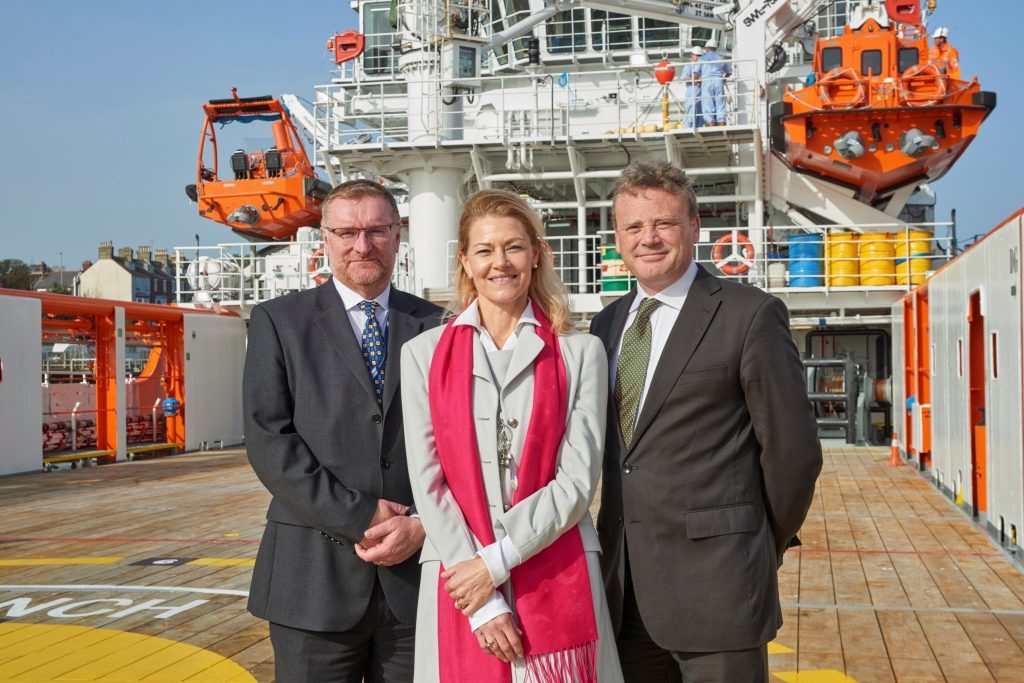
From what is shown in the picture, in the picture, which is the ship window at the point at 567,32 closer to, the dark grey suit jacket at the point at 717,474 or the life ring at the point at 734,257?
the life ring at the point at 734,257

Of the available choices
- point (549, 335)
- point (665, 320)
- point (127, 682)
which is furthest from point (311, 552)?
point (127, 682)

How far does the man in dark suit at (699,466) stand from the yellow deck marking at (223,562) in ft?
16.0

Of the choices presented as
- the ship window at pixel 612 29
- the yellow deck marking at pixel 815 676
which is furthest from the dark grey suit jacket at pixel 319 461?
the ship window at pixel 612 29

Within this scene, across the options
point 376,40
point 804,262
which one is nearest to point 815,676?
point 804,262

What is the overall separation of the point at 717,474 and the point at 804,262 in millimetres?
13705

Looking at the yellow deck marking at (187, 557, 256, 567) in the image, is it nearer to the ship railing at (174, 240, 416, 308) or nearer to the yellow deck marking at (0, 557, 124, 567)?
the yellow deck marking at (0, 557, 124, 567)

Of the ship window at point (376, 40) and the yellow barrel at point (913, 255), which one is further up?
the ship window at point (376, 40)

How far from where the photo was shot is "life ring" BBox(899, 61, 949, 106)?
50.1 ft

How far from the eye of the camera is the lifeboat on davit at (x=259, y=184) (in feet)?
67.0

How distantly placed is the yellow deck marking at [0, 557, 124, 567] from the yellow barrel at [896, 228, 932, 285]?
38.7ft

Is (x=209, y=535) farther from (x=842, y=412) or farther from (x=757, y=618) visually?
(x=842, y=412)

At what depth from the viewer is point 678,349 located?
2.79 metres

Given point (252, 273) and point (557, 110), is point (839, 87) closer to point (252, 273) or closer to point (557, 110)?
point (557, 110)

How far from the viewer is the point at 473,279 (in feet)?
9.15
